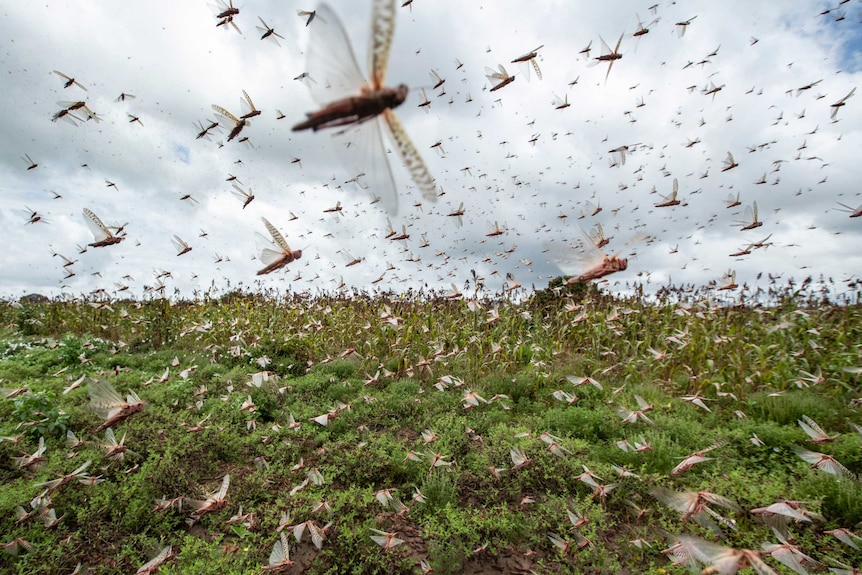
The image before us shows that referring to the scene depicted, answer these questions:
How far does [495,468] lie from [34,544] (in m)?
3.45

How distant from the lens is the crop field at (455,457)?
3.02m

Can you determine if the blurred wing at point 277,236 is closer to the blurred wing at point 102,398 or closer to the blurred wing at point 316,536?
the blurred wing at point 102,398

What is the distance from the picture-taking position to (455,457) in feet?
13.8

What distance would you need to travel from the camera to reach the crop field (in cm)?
302

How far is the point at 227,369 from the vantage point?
7105mm

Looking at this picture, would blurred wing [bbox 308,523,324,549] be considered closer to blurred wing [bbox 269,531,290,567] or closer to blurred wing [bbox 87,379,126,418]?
blurred wing [bbox 269,531,290,567]

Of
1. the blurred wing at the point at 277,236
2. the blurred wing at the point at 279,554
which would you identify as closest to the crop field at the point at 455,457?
the blurred wing at the point at 279,554

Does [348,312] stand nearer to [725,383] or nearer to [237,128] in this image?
[725,383]

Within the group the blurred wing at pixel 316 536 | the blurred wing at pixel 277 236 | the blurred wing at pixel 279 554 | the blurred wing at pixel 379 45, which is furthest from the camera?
the blurred wing at pixel 316 536

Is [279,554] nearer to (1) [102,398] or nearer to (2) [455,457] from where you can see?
(1) [102,398]

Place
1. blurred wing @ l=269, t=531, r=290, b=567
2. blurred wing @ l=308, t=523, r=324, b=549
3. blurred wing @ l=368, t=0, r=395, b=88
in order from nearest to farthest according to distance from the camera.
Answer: blurred wing @ l=368, t=0, r=395, b=88 < blurred wing @ l=269, t=531, r=290, b=567 < blurred wing @ l=308, t=523, r=324, b=549

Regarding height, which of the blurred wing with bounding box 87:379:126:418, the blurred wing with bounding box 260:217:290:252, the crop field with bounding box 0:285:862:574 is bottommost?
the crop field with bounding box 0:285:862:574

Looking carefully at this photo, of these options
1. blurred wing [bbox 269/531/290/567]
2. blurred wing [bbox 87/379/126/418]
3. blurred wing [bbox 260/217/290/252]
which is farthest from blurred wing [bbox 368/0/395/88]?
blurred wing [bbox 269/531/290/567]

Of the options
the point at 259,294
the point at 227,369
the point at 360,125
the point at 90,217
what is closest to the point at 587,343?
the point at 227,369
